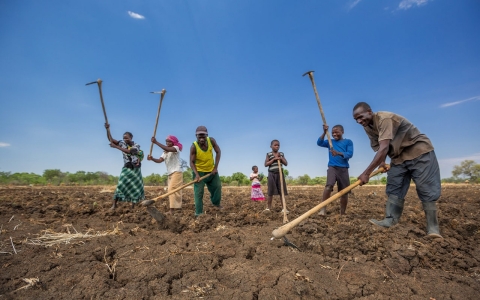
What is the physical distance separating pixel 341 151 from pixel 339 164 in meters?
0.25

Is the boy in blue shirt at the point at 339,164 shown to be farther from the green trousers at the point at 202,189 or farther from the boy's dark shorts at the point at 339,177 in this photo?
the green trousers at the point at 202,189

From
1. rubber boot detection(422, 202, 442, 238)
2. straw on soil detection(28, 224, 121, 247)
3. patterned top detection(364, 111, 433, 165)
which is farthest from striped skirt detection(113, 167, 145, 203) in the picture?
rubber boot detection(422, 202, 442, 238)

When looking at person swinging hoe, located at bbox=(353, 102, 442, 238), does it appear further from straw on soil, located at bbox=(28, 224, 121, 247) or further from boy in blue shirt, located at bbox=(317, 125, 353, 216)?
straw on soil, located at bbox=(28, 224, 121, 247)

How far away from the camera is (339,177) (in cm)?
479

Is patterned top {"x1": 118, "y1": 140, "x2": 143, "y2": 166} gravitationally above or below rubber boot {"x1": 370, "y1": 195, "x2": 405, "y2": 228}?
above

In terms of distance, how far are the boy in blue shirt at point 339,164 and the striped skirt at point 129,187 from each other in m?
3.99

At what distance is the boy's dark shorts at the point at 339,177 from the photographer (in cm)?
477

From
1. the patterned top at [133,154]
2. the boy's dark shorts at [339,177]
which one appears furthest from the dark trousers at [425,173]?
the patterned top at [133,154]

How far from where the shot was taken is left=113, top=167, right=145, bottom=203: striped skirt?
6082 mm

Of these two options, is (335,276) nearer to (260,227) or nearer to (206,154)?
(260,227)

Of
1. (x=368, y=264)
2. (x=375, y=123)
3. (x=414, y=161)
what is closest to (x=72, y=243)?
(x=368, y=264)

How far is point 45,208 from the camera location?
5.79 meters

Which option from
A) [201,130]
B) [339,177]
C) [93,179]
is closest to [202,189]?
[201,130]

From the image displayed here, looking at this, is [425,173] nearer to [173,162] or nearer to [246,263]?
[246,263]
